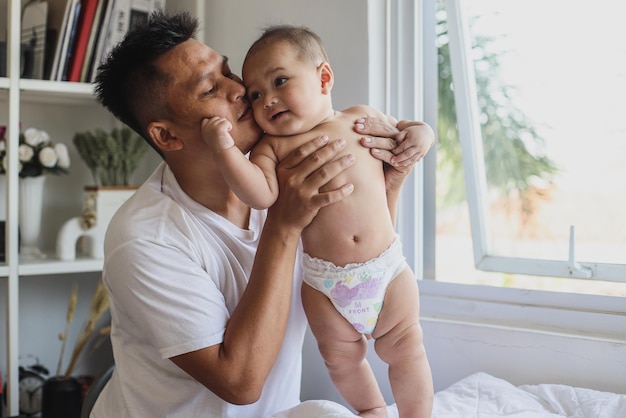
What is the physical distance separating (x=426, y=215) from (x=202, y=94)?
901 millimetres

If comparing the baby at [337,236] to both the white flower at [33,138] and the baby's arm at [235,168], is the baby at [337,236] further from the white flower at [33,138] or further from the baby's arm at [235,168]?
the white flower at [33,138]

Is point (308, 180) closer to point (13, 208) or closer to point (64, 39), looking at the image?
point (13, 208)

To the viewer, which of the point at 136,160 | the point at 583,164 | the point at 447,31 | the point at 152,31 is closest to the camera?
the point at 152,31

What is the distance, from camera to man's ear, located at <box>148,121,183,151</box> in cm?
154

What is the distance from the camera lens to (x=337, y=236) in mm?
1407

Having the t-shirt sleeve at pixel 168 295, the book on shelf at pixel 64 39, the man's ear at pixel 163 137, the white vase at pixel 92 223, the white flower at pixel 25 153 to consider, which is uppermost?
the book on shelf at pixel 64 39

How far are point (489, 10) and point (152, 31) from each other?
0.99 meters

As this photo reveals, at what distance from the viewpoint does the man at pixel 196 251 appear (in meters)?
1.37

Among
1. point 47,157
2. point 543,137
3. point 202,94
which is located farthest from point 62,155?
point 543,137

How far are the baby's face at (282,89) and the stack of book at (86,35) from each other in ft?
3.63

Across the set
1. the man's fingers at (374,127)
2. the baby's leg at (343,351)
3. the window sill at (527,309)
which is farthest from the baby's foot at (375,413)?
the man's fingers at (374,127)

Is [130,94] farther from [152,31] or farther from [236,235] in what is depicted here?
[236,235]

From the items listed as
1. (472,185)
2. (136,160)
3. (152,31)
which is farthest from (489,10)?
(136,160)

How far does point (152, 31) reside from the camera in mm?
1521
